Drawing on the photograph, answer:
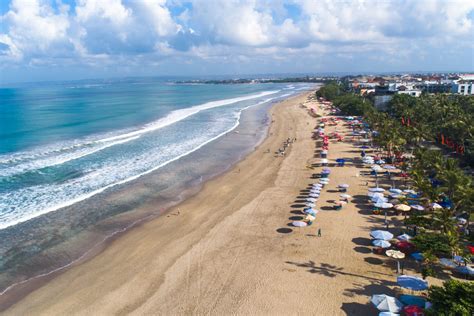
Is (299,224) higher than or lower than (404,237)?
lower

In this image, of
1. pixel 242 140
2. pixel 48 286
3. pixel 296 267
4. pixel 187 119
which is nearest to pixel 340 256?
pixel 296 267

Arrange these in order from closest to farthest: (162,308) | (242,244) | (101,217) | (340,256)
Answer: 1. (162,308)
2. (340,256)
3. (242,244)
4. (101,217)

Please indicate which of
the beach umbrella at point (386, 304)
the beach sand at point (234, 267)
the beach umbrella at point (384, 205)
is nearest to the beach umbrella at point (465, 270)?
the beach sand at point (234, 267)

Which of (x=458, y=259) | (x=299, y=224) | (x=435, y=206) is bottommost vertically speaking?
(x=299, y=224)

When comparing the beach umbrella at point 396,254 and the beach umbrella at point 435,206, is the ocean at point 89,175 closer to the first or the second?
the beach umbrella at point 396,254

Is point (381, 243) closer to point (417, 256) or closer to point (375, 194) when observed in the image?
point (417, 256)

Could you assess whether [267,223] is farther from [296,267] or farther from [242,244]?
[296,267]

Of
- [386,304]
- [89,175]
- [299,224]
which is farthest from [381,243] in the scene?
[89,175]

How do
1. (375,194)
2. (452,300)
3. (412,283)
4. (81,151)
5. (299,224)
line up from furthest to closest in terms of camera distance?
1. (81,151)
2. (375,194)
3. (299,224)
4. (412,283)
5. (452,300)
